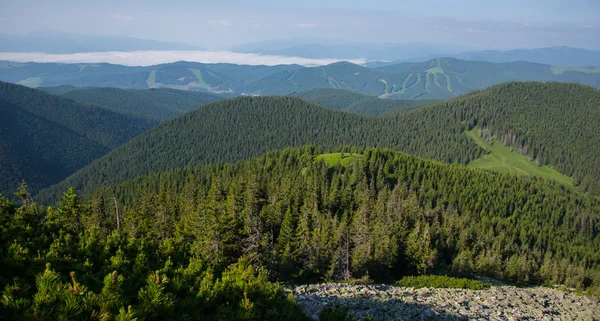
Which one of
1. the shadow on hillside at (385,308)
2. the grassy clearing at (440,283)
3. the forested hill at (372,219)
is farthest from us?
the forested hill at (372,219)

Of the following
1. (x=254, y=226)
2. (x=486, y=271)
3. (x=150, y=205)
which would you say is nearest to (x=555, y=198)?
(x=486, y=271)

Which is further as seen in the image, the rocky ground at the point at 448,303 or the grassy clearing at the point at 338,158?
the grassy clearing at the point at 338,158

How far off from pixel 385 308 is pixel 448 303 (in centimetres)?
739

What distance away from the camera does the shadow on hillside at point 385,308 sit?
26984 mm

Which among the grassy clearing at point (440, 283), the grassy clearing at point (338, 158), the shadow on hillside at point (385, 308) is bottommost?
the grassy clearing at point (440, 283)

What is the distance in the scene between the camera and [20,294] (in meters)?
7.41

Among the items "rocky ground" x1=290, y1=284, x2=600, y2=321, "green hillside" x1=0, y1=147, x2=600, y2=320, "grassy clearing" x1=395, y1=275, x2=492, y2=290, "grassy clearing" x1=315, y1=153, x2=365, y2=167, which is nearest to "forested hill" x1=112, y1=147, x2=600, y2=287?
"green hillside" x1=0, y1=147, x2=600, y2=320

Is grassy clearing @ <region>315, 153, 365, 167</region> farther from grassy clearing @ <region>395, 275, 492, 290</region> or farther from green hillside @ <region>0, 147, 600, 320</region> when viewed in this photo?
grassy clearing @ <region>395, 275, 492, 290</region>

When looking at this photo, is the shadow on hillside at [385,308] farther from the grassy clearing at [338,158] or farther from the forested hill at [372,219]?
the grassy clearing at [338,158]

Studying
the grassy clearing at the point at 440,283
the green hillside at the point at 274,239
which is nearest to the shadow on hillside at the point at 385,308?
the green hillside at the point at 274,239

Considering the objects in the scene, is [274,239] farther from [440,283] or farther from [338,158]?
[338,158]

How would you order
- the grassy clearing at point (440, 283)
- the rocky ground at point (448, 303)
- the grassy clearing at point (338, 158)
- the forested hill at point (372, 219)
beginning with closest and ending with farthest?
the rocky ground at point (448, 303) < the grassy clearing at point (440, 283) < the forested hill at point (372, 219) < the grassy clearing at point (338, 158)

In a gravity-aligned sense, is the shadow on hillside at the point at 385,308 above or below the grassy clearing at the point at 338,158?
above

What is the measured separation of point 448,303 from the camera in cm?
3247
